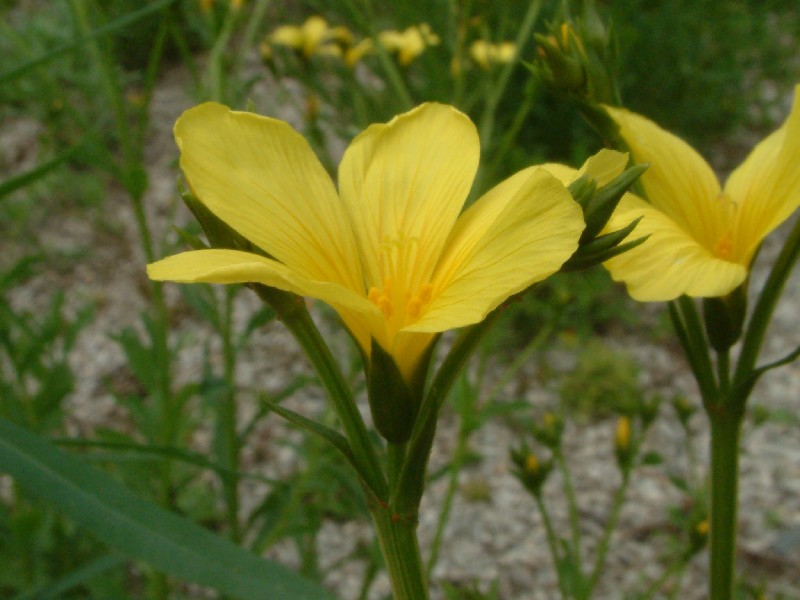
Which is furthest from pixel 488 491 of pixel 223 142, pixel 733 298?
pixel 223 142

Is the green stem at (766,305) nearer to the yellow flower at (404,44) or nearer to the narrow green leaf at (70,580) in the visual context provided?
the narrow green leaf at (70,580)

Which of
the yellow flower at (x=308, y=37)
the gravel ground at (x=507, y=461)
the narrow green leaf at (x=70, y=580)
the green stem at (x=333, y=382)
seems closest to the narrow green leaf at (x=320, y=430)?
the green stem at (x=333, y=382)

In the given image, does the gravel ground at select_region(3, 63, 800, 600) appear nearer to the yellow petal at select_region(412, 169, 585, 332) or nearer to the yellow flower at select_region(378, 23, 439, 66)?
the yellow flower at select_region(378, 23, 439, 66)

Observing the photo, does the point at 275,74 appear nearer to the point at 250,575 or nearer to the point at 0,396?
the point at 0,396

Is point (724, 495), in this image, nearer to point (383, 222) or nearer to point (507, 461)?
point (383, 222)

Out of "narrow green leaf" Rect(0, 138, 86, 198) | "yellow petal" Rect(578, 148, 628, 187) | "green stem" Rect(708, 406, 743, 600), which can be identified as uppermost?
"narrow green leaf" Rect(0, 138, 86, 198)

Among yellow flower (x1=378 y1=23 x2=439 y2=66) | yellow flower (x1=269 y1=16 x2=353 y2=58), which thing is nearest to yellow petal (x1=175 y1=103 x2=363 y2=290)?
yellow flower (x1=378 y1=23 x2=439 y2=66)
